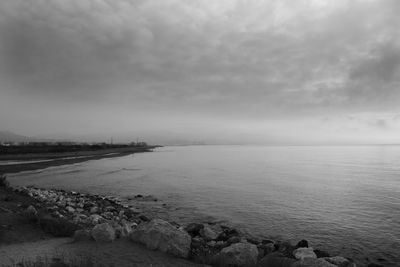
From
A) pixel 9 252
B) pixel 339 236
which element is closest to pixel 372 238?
pixel 339 236

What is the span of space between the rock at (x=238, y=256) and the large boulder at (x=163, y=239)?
3.82 feet

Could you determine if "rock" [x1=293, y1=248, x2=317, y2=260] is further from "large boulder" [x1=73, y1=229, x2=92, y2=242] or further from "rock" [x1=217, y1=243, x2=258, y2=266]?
"large boulder" [x1=73, y1=229, x2=92, y2=242]

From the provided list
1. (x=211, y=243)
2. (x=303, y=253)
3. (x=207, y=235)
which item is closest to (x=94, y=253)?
(x=211, y=243)

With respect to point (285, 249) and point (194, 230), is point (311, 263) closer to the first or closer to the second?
point (285, 249)

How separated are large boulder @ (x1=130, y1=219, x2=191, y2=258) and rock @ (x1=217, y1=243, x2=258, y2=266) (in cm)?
116

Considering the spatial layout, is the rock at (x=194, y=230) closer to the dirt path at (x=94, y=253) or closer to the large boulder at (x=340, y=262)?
the dirt path at (x=94, y=253)

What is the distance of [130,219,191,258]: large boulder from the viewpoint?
9352 millimetres

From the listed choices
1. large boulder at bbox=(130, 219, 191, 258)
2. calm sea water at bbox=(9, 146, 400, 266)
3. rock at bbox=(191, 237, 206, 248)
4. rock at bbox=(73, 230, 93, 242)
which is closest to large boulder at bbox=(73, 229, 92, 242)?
rock at bbox=(73, 230, 93, 242)

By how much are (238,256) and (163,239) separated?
2405 millimetres

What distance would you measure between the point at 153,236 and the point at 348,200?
2469cm

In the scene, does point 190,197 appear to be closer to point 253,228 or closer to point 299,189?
point 253,228

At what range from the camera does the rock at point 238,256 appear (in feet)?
29.6

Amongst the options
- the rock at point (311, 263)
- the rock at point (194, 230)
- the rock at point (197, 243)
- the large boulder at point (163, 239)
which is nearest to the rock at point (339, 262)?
the rock at point (311, 263)

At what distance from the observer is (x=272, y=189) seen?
113 feet
